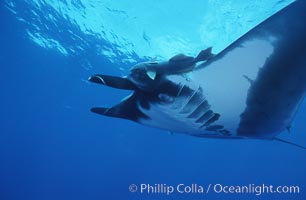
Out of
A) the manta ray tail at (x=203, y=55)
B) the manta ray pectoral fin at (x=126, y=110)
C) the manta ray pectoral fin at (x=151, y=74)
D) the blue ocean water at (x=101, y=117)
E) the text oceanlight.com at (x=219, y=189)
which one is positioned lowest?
the manta ray pectoral fin at (x=126, y=110)

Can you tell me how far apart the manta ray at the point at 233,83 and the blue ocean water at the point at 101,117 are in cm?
587

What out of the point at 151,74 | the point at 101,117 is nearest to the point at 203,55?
the point at 151,74

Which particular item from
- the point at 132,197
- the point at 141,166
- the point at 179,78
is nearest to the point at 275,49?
the point at 179,78

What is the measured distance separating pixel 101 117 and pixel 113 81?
1934cm

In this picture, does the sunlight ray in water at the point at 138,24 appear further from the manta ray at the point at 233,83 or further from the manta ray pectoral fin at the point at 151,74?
the manta ray pectoral fin at the point at 151,74

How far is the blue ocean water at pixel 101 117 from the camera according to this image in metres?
9.12

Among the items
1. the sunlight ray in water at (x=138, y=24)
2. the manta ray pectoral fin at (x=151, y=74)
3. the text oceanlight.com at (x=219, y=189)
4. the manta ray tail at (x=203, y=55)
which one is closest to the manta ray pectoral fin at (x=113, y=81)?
the manta ray pectoral fin at (x=151, y=74)

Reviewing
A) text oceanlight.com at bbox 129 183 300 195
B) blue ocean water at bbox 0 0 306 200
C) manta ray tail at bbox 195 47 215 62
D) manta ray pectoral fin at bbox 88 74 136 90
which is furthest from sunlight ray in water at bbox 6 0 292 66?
text oceanlight.com at bbox 129 183 300 195

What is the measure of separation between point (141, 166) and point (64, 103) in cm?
1845

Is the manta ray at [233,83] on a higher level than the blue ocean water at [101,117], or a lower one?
lower

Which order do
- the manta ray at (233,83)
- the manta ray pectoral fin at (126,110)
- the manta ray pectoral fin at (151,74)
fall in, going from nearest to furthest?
the manta ray at (233,83) → the manta ray pectoral fin at (151,74) → the manta ray pectoral fin at (126,110)

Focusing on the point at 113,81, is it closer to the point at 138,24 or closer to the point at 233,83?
the point at 233,83

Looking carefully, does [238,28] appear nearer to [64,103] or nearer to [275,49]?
[275,49]

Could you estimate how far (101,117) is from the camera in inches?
838
